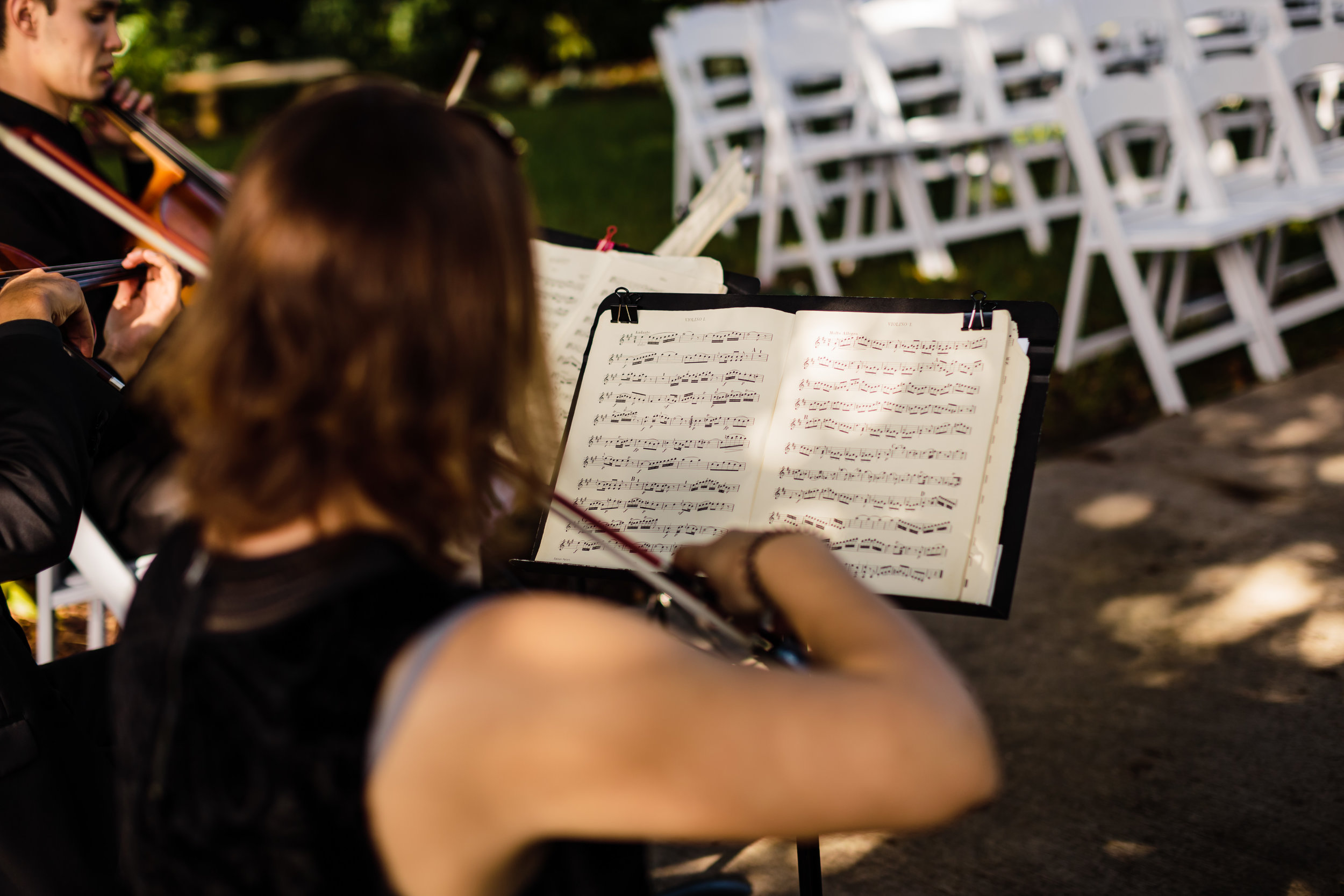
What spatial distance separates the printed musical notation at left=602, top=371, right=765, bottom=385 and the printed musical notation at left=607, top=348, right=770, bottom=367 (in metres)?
0.02

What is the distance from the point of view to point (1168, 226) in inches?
154

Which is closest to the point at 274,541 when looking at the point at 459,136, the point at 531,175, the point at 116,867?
the point at 459,136

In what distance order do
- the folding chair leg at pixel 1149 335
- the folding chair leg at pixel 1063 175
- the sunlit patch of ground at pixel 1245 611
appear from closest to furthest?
the sunlit patch of ground at pixel 1245 611 < the folding chair leg at pixel 1149 335 < the folding chair leg at pixel 1063 175

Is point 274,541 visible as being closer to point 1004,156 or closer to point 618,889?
point 618,889

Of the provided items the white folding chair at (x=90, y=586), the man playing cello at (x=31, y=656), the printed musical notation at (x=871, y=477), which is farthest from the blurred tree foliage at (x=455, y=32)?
the printed musical notation at (x=871, y=477)

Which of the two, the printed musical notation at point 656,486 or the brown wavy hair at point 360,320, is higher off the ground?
the brown wavy hair at point 360,320

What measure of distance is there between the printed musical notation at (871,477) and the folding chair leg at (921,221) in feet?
14.0

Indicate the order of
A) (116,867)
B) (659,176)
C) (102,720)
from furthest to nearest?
(659,176), (102,720), (116,867)

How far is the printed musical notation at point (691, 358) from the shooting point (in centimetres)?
153

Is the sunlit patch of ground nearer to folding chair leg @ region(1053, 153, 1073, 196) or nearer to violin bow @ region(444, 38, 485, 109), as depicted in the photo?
violin bow @ region(444, 38, 485, 109)

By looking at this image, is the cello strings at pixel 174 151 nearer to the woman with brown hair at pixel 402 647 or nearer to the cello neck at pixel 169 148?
the cello neck at pixel 169 148

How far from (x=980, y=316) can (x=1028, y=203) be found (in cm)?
461

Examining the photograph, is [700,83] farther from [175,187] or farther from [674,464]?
[674,464]

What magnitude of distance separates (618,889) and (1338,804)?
1.70 meters
